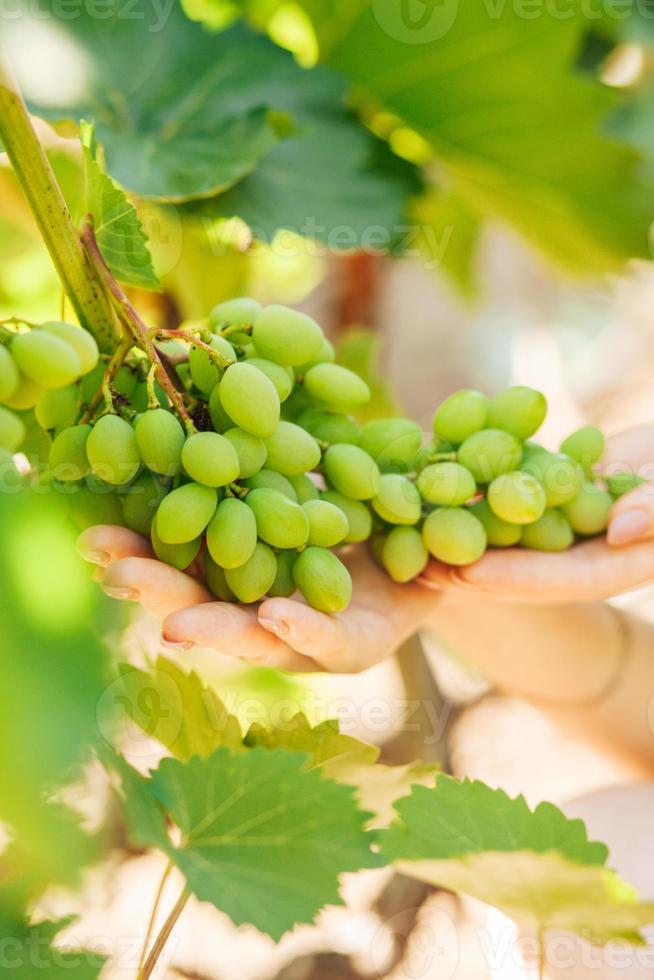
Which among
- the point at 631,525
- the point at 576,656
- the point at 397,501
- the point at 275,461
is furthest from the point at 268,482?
the point at 576,656

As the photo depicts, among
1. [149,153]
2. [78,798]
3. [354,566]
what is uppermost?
[149,153]

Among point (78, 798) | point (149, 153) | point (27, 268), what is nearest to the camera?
point (78, 798)

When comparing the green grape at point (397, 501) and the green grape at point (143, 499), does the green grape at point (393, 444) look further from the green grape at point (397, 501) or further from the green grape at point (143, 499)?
the green grape at point (143, 499)

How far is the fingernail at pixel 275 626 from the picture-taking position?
547mm

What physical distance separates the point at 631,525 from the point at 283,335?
1.11 feet

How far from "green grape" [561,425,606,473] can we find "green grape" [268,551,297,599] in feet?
0.91

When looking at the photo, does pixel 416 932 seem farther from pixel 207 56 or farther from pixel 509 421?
pixel 207 56

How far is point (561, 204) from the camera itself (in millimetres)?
1123

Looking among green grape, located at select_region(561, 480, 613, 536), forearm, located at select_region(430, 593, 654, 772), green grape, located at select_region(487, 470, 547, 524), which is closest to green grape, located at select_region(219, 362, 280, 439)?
green grape, located at select_region(487, 470, 547, 524)

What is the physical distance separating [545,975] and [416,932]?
0.45 metres

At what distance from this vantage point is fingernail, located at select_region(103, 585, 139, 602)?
54 centimetres

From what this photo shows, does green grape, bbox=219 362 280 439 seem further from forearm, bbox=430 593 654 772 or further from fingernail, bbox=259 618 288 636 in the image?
forearm, bbox=430 593 654 772

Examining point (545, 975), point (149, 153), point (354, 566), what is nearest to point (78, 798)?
point (354, 566)

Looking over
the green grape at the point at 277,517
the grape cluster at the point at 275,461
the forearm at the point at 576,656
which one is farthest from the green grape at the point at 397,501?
the forearm at the point at 576,656
